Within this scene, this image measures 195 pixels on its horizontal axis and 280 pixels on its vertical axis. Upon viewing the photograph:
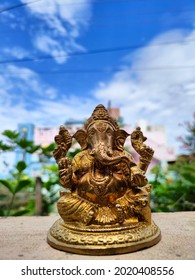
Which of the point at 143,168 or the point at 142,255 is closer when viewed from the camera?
the point at 142,255

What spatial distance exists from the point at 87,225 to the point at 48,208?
193cm

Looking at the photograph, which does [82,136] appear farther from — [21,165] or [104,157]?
[21,165]

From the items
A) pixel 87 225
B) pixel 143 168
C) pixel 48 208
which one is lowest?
pixel 48 208

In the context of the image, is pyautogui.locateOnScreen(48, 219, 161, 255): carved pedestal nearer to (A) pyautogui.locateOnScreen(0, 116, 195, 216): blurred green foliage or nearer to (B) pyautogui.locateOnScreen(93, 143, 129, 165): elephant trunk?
(B) pyautogui.locateOnScreen(93, 143, 129, 165): elephant trunk

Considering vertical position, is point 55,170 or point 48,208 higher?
point 55,170

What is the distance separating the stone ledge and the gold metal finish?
4 centimetres

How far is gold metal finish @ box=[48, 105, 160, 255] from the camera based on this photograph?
1.17 metres

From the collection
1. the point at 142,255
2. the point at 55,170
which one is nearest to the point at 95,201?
the point at 142,255

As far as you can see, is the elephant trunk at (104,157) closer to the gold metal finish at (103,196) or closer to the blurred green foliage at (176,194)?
the gold metal finish at (103,196)

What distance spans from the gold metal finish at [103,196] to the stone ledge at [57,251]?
4 cm

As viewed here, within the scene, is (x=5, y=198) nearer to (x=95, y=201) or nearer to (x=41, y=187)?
(x=41, y=187)

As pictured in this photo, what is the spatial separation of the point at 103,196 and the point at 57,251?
37 centimetres

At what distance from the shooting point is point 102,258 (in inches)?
43.0

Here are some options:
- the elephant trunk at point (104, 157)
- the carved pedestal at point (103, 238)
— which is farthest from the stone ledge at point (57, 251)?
the elephant trunk at point (104, 157)
